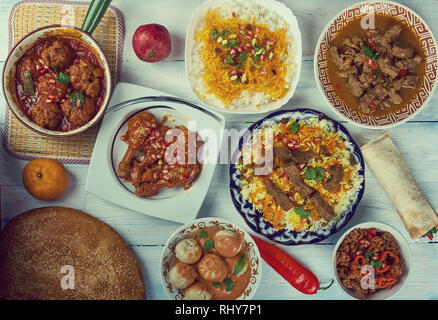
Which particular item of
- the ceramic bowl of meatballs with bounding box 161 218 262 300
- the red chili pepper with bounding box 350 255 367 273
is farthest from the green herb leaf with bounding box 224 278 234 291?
the red chili pepper with bounding box 350 255 367 273

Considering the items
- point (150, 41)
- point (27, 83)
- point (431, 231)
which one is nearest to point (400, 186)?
point (431, 231)

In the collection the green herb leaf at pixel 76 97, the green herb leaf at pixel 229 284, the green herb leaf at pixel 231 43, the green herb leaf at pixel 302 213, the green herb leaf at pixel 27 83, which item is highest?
the green herb leaf at pixel 231 43

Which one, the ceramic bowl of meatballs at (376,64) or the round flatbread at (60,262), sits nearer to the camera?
the ceramic bowl of meatballs at (376,64)

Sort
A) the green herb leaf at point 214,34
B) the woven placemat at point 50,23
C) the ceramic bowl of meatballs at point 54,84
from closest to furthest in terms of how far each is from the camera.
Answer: the ceramic bowl of meatballs at point 54,84 → the green herb leaf at point 214,34 → the woven placemat at point 50,23

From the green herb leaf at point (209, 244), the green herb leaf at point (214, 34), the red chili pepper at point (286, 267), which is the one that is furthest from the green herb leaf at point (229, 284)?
the green herb leaf at point (214, 34)

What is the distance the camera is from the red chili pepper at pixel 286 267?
295 centimetres

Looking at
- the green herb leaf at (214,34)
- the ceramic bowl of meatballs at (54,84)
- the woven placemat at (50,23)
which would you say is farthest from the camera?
the woven placemat at (50,23)

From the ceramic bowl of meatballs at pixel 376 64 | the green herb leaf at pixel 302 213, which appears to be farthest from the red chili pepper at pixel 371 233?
the ceramic bowl of meatballs at pixel 376 64

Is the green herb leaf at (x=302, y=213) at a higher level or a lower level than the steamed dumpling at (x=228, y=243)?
higher

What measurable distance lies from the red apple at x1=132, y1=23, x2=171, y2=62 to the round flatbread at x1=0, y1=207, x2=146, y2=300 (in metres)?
1.35

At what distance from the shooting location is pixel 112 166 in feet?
9.52

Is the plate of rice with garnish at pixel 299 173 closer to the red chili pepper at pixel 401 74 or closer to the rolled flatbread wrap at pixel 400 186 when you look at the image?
the rolled flatbread wrap at pixel 400 186

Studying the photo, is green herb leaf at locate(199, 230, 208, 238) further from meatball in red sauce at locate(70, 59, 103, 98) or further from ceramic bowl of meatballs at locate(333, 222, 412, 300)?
meatball in red sauce at locate(70, 59, 103, 98)
